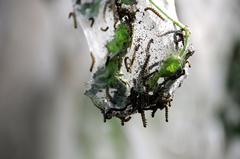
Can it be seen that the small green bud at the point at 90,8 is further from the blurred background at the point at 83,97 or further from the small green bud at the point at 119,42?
the blurred background at the point at 83,97

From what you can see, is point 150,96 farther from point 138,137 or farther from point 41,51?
point 138,137

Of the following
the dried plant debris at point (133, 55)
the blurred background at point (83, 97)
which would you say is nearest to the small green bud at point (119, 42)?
the dried plant debris at point (133, 55)

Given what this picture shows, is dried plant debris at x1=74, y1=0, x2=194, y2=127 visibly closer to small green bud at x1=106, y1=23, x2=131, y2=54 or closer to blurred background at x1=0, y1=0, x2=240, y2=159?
small green bud at x1=106, y1=23, x2=131, y2=54

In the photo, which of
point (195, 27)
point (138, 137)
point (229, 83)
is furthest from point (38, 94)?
point (229, 83)

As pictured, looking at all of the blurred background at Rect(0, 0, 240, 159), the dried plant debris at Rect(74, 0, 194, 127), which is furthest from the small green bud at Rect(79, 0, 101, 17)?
the blurred background at Rect(0, 0, 240, 159)

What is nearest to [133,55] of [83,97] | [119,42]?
[119,42]

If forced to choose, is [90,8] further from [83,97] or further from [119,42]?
[83,97]
